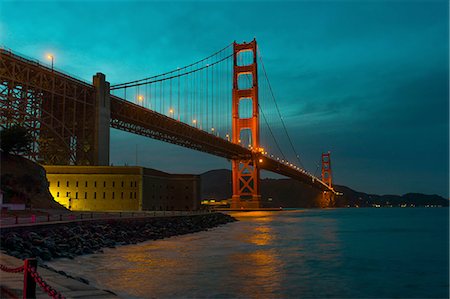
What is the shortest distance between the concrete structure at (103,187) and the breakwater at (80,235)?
37.5 ft

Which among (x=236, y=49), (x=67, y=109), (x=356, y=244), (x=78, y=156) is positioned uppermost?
(x=236, y=49)

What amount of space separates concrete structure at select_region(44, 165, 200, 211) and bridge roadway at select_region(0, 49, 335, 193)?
8163 millimetres

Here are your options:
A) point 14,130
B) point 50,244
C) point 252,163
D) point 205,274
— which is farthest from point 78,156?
point 252,163

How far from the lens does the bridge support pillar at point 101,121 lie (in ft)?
151

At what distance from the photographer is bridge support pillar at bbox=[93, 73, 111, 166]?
46.1m

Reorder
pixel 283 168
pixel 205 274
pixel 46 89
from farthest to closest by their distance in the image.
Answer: pixel 283 168, pixel 46 89, pixel 205 274

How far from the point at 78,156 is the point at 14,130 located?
12.7 meters

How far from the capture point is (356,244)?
29.4m

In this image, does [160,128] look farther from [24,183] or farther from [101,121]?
[24,183]

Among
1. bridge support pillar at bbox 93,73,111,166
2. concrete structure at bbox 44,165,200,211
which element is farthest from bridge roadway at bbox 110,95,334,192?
concrete structure at bbox 44,165,200,211

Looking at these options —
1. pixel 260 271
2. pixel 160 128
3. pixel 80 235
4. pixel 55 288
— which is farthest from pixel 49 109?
pixel 55 288

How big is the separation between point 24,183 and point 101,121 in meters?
16.1

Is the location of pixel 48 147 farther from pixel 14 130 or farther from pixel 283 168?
pixel 283 168

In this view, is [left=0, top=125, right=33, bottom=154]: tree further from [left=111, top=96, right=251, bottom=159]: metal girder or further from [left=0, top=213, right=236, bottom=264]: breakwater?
[left=111, top=96, right=251, bottom=159]: metal girder
